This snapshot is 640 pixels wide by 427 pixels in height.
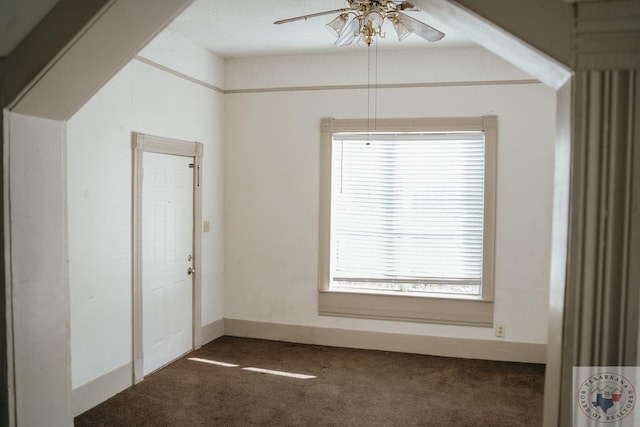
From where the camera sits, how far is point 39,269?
1772 mm

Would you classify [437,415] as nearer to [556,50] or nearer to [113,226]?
[113,226]

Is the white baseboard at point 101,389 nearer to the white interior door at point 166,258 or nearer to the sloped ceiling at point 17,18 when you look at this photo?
the white interior door at point 166,258

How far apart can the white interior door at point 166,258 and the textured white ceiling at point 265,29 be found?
3.98 feet

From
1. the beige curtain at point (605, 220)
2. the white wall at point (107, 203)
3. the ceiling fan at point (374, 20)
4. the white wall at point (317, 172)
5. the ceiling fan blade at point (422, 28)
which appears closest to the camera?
the beige curtain at point (605, 220)

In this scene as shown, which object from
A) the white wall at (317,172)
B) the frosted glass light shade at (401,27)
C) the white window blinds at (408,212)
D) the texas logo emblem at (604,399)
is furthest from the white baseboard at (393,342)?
the texas logo emblem at (604,399)

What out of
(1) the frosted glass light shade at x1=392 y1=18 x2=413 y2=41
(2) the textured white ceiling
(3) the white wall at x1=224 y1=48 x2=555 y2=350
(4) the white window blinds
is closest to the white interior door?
(3) the white wall at x1=224 y1=48 x2=555 y2=350

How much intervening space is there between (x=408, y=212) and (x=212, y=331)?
2480 mm

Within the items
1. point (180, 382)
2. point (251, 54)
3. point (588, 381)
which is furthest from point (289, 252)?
point (588, 381)

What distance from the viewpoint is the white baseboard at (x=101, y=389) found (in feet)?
12.4

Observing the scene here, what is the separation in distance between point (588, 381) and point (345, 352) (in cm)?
435

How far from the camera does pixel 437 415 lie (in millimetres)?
3875

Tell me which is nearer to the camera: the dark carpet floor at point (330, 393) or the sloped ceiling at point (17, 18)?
the sloped ceiling at point (17, 18)

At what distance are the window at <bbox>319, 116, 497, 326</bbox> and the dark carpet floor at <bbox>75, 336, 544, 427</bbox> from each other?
1.90 ft

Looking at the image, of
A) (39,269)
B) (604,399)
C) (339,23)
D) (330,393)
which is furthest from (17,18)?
(330,393)
